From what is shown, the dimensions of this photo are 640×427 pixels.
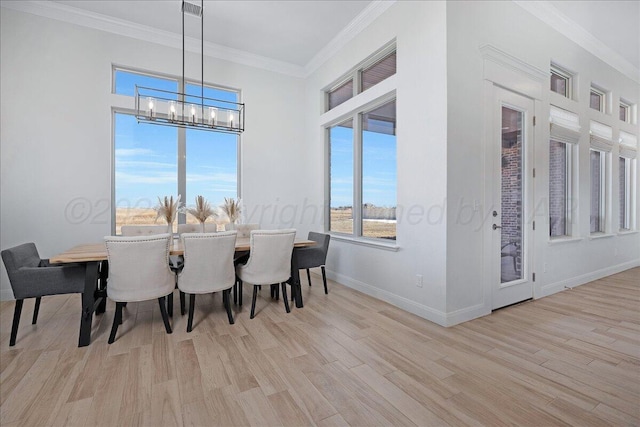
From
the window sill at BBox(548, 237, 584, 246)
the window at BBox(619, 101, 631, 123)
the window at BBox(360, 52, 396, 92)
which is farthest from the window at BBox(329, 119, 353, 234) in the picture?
the window at BBox(619, 101, 631, 123)

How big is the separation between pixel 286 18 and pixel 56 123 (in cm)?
337

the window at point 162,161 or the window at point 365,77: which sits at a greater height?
the window at point 365,77

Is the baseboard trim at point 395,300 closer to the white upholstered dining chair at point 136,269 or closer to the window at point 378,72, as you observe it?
the white upholstered dining chair at point 136,269

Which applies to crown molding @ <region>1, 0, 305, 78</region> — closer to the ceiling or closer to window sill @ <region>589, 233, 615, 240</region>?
the ceiling

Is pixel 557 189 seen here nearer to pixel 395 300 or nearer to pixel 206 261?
pixel 395 300

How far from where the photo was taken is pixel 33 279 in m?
2.40

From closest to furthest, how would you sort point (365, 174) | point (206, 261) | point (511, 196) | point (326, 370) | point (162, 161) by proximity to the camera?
point (326, 370) → point (206, 261) → point (511, 196) → point (365, 174) → point (162, 161)

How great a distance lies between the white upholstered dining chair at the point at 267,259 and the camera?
2.95 metres

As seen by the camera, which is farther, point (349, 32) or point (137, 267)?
point (349, 32)

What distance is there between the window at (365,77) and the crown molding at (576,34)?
1476 mm

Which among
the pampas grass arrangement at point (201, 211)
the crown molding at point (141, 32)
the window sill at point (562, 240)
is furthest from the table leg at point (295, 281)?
the crown molding at point (141, 32)

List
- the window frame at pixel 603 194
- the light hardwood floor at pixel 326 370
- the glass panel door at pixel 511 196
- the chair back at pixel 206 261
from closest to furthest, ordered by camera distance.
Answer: the light hardwood floor at pixel 326 370, the chair back at pixel 206 261, the glass panel door at pixel 511 196, the window frame at pixel 603 194

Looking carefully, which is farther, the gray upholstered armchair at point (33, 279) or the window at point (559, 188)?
the window at point (559, 188)

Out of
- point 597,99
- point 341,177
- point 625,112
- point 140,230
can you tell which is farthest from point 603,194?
point 140,230
